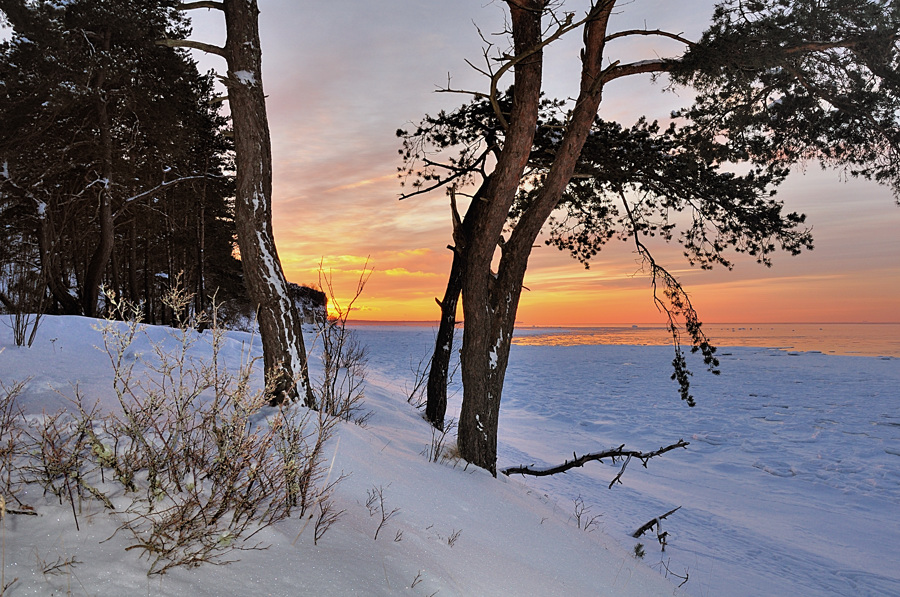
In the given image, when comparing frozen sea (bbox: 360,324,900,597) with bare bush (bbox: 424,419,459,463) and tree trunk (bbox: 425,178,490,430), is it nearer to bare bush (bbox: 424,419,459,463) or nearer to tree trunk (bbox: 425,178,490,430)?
tree trunk (bbox: 425,178,490,430)

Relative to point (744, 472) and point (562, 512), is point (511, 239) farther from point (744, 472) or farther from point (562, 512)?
point (744, 472)

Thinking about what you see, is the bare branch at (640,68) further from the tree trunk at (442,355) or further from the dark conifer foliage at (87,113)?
the dark conifer foliage at (87,113)

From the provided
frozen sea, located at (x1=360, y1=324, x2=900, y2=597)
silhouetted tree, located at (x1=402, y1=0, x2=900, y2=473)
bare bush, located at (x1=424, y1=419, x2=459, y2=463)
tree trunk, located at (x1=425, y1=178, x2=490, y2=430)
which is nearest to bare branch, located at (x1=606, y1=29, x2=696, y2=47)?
silhouetted tree, located at (x1=402, y1=0, x2=900, y2=473)

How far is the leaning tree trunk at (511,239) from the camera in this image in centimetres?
516

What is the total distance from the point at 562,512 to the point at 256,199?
4616 millimetres

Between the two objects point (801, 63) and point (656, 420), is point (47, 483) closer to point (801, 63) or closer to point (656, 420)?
point (801, 63)

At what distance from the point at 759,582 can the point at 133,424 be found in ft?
18.1

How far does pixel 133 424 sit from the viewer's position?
2.30m

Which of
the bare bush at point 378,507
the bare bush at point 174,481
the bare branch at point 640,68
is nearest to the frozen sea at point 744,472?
the bare bush at point 378,507

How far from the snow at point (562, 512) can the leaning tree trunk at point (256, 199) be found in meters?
0.78

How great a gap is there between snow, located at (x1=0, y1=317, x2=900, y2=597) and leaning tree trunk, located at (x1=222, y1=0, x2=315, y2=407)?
78cm

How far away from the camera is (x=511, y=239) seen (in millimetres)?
5586

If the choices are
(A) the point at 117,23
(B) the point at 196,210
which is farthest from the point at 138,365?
(B) the point at 196,210

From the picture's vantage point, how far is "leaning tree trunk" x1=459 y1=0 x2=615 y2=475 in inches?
203
